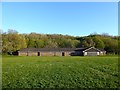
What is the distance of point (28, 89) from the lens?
12.0 m

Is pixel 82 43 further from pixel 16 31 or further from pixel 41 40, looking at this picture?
pixel 16 31

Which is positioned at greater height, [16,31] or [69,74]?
[16,31]

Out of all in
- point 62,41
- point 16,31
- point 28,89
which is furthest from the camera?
point 62,41

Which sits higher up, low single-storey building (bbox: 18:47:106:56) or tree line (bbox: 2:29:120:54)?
tree line (bbox: 2:29:120:54)

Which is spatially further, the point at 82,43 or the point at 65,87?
the point at 82,43

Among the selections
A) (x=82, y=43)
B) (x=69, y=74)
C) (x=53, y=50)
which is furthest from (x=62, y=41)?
(x=69, y=74)

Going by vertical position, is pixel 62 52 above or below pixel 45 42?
below

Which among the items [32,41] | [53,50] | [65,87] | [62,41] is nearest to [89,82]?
[65,87]

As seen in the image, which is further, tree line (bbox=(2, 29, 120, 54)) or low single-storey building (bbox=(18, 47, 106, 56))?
low single-storey building (bbox=(18, 47, 106, 56))

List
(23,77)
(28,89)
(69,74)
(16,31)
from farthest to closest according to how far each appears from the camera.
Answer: (16,31) → (69,74) → (23,77) → (28,89)

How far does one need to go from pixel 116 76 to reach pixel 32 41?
62.6 meters

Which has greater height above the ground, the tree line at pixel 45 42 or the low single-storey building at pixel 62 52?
the tree line at pixel 45 42

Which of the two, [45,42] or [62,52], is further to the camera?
[45,42]

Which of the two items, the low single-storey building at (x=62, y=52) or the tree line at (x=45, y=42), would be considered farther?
the low single-storey building at (x=62, y=52)
